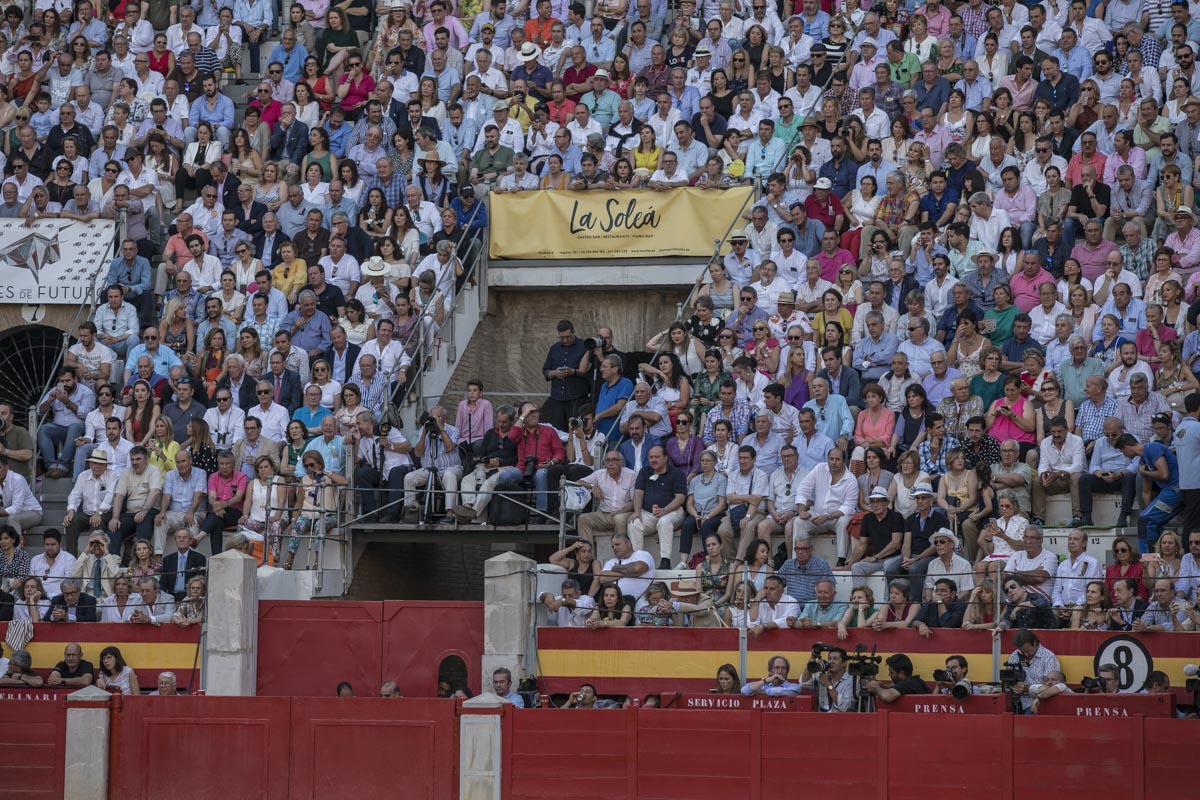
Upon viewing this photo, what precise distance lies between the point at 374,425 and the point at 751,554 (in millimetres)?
4629

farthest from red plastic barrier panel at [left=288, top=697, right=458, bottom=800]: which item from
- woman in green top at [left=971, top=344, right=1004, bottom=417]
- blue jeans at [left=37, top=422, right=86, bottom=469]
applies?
blue jeans at [left=37, top=422, right=86, bottom=469]

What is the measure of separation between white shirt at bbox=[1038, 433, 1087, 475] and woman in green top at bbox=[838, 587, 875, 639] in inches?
81.2

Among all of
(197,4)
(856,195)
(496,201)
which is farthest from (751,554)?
(197,4)

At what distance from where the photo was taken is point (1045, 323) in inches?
759

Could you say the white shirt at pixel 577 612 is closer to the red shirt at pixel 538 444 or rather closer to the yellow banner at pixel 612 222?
the red shirt at pixel 538 444

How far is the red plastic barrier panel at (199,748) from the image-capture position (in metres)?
16.8

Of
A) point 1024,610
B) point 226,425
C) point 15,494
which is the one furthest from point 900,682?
point 15,494

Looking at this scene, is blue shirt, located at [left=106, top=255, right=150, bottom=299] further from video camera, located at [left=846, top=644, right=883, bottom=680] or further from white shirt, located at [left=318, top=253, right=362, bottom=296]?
video camera, located at [left=846, top=644, right=883, bottom=680]

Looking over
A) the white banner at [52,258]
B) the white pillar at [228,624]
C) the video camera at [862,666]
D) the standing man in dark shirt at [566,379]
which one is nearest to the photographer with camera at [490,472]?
the standing man in dark shirt at [566,379]

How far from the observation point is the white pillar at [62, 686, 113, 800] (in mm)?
16969

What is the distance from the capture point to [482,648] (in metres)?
18.2

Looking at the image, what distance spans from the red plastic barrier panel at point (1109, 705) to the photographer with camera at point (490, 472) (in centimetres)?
620

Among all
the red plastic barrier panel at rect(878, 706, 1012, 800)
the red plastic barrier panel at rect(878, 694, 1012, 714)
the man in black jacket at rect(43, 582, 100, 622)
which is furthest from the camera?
the man in black jacket at rect(43, 582, 100, 622)

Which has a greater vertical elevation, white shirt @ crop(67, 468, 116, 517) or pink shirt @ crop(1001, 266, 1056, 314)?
pink shirt @ crop(1001, 266, 1056, 314)
